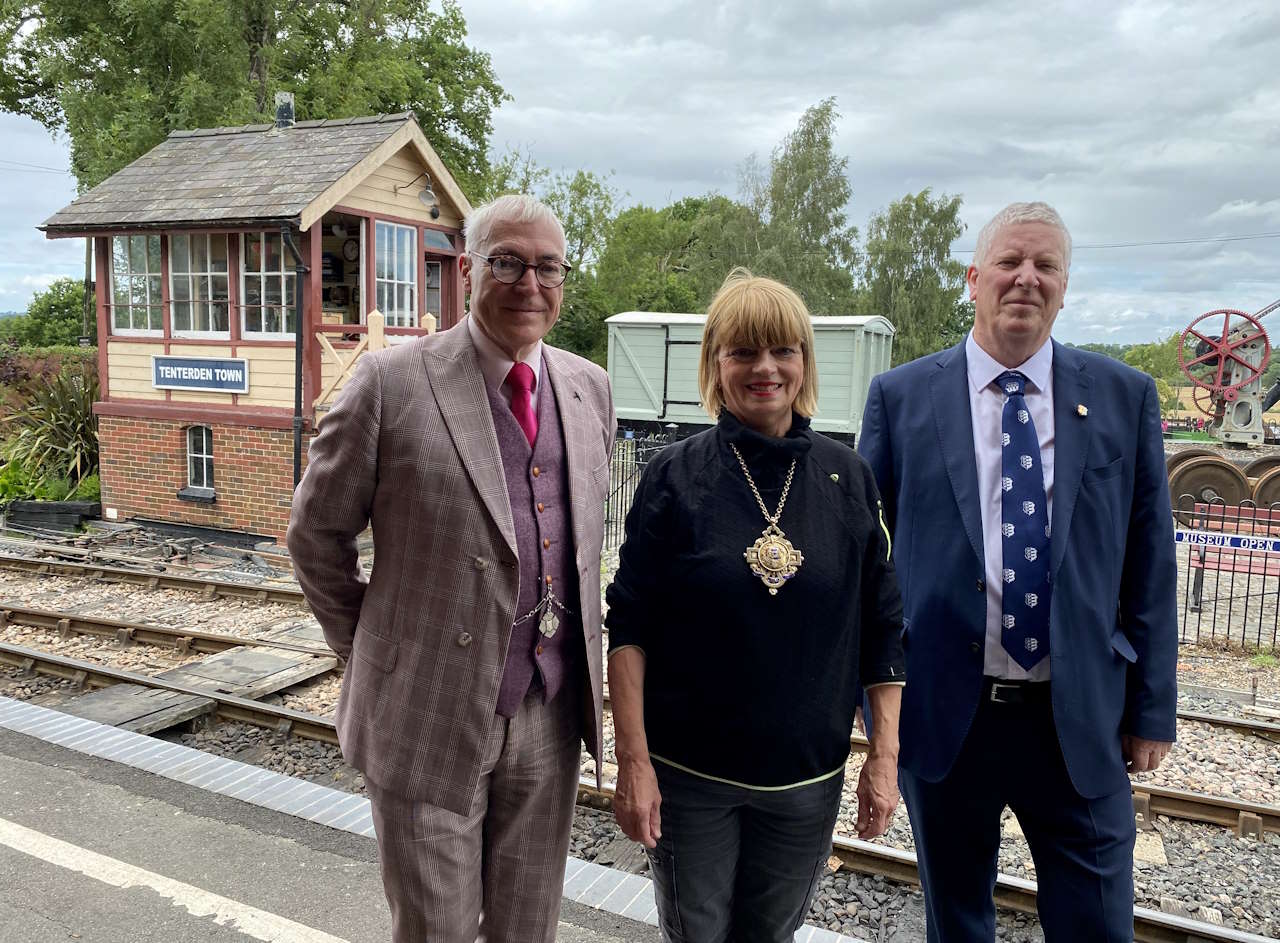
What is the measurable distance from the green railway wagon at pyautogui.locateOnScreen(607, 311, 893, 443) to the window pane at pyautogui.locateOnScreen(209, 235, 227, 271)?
28.9 ft

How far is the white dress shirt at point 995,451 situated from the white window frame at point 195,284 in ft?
40.9

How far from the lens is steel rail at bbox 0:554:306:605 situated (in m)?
9.18

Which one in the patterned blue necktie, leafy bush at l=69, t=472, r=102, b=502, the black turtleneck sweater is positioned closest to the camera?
the black turtleneck sweater

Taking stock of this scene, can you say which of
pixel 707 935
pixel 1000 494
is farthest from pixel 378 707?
pixel 1000 494

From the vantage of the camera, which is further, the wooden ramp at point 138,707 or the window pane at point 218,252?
the window pane at point 218,252

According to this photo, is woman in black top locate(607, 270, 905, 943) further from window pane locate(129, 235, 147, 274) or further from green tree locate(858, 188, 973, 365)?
green tree locate(858, 188, 973, 365)

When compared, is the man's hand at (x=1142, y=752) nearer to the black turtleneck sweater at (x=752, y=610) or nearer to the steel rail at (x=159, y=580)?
the black turtleneck sweater at (x=752, y=610)

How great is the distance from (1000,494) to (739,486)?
0.74 metres

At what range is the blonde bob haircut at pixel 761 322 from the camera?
2.20 m

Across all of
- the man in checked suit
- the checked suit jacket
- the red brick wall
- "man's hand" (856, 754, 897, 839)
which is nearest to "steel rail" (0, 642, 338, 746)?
the man in checked suit

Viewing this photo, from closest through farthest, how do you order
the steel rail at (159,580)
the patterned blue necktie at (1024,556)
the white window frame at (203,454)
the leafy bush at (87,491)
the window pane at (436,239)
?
the patterned blue necktie at (1024,556)
the steel rail at (159,580)
the white window frame at (203,454)
the leafy bush at (87,491)
the window pane at (436,239)

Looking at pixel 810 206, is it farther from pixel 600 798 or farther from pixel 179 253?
pixel 600 798

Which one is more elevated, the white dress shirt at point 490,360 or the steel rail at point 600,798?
the white dress shirt at point 490,360

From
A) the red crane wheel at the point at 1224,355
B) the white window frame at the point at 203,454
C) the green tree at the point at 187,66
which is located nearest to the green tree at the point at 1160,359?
the red crane wheel at the point at 1224,355
